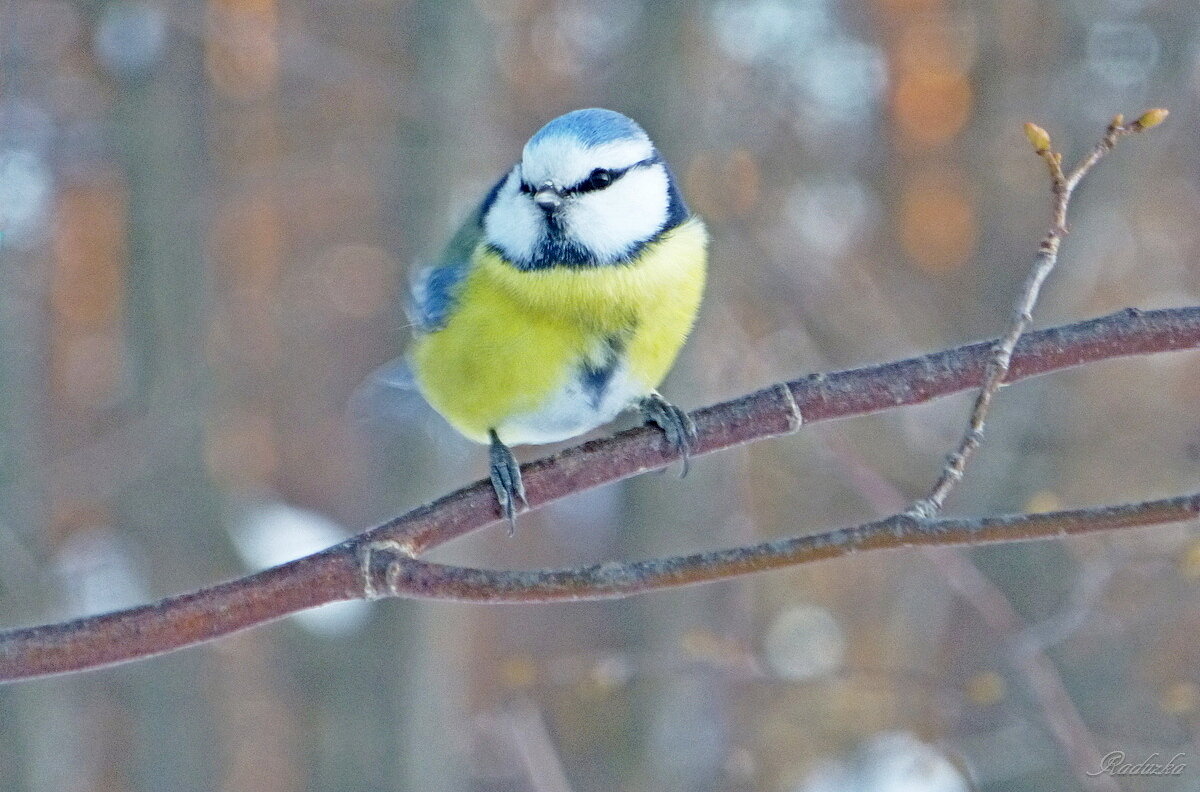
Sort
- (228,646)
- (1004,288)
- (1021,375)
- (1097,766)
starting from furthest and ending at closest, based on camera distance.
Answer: (228,646)
(1004,288)
(1097,766)
(1021,375)

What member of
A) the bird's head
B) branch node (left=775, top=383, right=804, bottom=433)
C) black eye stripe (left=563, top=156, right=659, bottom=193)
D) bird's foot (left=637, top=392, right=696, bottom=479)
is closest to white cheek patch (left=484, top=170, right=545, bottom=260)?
the bird's head

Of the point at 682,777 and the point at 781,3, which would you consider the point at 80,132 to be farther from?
the point at 682,777

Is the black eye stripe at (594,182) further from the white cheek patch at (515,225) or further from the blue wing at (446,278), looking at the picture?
the blue wing at (446,278)

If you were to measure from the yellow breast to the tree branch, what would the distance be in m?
0.27

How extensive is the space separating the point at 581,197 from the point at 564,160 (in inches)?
2.9

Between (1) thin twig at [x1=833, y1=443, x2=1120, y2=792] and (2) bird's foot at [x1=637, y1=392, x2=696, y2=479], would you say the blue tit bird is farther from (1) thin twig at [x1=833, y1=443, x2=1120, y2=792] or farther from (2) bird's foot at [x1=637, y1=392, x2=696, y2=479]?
(1) thin twig at [x1=833, y1=443, x2=1120, y2=792]

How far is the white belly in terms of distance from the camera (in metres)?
2.39

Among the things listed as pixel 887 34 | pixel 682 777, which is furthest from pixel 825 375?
pixel 887 34

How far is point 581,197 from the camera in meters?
2.27

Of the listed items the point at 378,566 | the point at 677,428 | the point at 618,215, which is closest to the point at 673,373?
the point at 618,215

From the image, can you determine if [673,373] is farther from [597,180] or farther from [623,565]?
[623,565]

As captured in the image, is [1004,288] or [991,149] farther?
[991,149]

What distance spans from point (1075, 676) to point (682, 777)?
5.42ft

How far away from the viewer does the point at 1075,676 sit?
4699 millimetres
